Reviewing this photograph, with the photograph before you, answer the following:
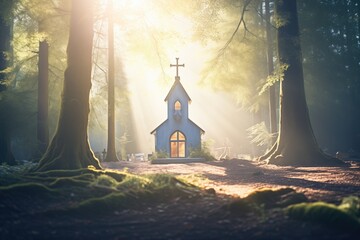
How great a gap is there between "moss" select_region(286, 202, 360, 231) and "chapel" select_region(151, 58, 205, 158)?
71.2ft

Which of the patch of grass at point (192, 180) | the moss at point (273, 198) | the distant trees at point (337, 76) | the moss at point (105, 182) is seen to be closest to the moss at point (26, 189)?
the moss at point (105, 182)

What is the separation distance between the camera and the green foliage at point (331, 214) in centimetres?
472

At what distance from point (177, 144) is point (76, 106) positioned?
17629mm

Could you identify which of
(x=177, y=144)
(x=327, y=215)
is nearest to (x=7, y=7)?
(x=327, y=215)

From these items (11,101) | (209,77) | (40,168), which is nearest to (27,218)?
(40,168)

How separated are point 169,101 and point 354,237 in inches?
907

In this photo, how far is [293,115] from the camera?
54.5ft

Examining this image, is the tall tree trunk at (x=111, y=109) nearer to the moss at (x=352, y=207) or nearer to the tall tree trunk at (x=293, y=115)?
the tall tree trunk at (x=293, y=115)

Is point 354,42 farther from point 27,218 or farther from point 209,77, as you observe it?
point 27,218

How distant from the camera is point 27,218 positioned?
5.49 meters

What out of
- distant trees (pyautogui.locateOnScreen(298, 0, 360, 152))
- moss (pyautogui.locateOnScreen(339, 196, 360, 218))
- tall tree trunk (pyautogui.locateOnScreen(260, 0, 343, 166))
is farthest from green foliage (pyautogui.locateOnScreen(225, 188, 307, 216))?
distant trees (pyautogui.locateOnScreen(298, 0, 360, 152))

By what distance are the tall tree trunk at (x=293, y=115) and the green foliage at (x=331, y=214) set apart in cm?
1096

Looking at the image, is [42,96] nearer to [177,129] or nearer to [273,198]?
[177,129]

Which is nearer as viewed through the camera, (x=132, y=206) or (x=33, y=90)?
(x=132, y=206)
